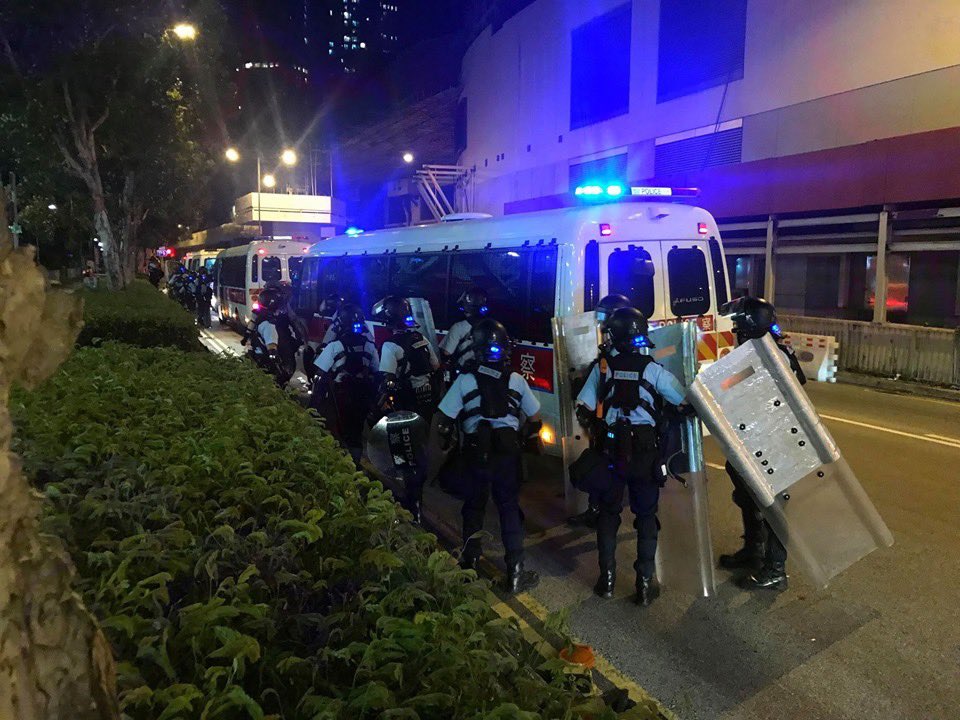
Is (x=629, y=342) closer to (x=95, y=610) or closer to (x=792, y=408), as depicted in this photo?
(x=792, y=408)

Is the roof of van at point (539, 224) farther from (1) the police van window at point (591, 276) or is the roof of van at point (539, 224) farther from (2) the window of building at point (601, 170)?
(2) the window of building at point (601, 170)

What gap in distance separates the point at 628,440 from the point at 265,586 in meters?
2.72

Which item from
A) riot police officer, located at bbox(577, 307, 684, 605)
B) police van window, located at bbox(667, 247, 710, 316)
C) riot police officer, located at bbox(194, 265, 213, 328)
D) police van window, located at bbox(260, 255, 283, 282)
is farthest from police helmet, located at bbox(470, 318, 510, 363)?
riot police officer, located at bbox(194, 265, 213, 328)

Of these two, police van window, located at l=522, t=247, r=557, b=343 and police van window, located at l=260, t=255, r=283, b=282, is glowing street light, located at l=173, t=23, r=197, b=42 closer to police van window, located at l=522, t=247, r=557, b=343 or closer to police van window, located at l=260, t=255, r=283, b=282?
→ police van window, located at l=260, t=255, r=283, b=282

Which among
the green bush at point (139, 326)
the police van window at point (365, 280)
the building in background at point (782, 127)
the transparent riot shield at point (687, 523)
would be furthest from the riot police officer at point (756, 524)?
the building in background at point (782, 127)

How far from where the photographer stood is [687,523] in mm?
4551

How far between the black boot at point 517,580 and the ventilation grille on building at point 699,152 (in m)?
16.0

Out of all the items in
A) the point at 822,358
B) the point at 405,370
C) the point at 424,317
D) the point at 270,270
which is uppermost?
the point at 270,270

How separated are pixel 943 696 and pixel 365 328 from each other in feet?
15.6

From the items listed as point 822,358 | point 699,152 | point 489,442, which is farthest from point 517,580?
point 699,152

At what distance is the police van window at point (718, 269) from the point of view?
730 cm

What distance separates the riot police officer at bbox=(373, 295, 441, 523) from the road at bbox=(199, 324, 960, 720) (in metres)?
1.02

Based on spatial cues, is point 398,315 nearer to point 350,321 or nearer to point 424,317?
point 350,321

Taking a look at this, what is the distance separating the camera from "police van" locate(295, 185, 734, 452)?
21.2ft
